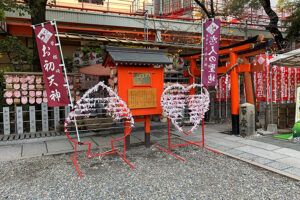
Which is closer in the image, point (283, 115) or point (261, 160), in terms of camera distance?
point (261, 160)

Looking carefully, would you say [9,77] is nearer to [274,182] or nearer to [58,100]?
[58,100]

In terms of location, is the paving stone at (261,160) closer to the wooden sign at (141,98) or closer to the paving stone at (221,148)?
the paving stone at (221,148)

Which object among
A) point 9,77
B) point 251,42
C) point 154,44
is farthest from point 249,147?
point 9,77

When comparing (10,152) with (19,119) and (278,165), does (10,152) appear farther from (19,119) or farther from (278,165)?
(278,165)

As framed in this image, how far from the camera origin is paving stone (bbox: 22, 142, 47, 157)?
649 cm

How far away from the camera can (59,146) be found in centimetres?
721

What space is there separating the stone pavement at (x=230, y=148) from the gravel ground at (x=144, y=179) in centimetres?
45

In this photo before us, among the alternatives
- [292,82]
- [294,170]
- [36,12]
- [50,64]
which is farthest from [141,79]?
[292,82]

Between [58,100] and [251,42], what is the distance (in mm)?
6930

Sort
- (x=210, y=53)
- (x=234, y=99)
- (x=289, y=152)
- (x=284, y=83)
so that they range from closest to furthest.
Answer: (x=289, y=152) → (x=210, y=53) → (x=234, y=99) → (x=284, y=83)

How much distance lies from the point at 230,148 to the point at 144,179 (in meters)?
3.49

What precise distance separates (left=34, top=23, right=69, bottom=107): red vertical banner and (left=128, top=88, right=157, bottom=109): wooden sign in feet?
6.05

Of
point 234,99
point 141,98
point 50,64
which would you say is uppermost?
point 50,64

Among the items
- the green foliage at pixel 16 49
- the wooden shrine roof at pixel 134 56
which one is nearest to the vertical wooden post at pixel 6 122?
the green foliage at pixel 16 49
